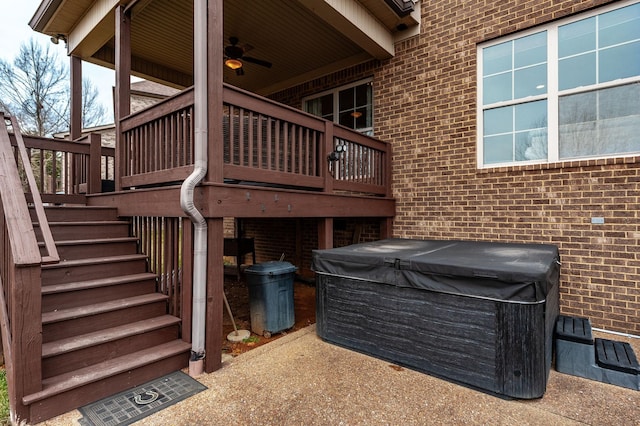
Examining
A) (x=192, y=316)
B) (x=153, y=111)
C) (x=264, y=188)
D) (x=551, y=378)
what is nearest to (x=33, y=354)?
(x=192, y=316)

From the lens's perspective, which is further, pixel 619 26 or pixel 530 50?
pixel 530 50

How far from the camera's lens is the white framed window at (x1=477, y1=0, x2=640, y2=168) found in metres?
3.85

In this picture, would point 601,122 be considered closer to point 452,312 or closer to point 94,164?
point 452,312

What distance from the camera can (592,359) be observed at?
9.37ft

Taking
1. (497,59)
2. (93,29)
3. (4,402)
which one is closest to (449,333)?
(4,402)

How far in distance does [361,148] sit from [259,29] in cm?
258

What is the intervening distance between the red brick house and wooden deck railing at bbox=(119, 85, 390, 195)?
24mm

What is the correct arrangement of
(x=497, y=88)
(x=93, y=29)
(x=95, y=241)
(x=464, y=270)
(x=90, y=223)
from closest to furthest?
(x=464, y=270)
(x=95, y=241)
(x=90, y=223)
(x=497, y=88)
(x=93, y=29)

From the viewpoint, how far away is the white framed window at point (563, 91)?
3.85 m

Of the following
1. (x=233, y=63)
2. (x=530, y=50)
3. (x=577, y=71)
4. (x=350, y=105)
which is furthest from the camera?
(x=350, y=105)

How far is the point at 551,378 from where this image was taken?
2859 mm

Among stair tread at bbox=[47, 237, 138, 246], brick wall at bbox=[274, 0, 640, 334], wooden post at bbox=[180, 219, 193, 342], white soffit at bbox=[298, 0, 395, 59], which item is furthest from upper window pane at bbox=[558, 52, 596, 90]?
stair tread at bbox=[47, 237, 138, 246]

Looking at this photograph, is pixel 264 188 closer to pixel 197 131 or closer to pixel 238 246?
pixel 197 131

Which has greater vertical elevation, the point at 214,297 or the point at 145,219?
the point at 145,219
